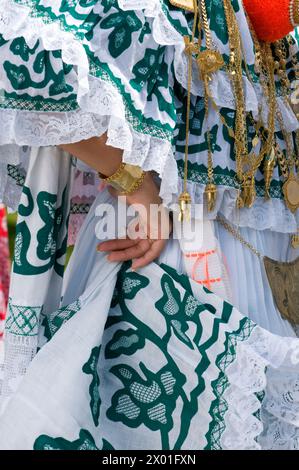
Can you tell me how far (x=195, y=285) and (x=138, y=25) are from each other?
521mm

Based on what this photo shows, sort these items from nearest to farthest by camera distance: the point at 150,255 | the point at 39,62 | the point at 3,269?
1. the point at 39,62
2. the point at 150,255
3. the point at 3,269

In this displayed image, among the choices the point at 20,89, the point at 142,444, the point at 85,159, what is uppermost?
the point at 20,89

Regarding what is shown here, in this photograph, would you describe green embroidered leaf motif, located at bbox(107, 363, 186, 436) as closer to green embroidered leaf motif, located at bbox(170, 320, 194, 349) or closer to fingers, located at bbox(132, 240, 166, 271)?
green embroidered leaf motif, located at bbox(170, 320, 194, 349)

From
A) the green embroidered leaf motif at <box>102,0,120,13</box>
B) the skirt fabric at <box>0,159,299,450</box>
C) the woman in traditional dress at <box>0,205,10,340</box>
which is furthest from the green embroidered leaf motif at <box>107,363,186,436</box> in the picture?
the woman in traditional dress at <box>0,205,10,340</box>

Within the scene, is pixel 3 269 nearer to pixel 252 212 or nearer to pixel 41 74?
pixel 252 212

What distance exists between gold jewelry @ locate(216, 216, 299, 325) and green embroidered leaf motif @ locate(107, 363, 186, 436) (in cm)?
29

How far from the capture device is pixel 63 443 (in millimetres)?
1648

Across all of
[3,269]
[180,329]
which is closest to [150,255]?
[180,329]

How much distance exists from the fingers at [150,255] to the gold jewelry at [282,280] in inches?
5.4

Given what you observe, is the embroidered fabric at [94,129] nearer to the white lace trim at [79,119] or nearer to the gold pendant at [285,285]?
the white lace trim at [79,119]

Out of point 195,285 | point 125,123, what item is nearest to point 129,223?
point 195,285

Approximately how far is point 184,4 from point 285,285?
0.63 m

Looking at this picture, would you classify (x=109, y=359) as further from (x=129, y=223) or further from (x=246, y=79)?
(x=246, y=79)

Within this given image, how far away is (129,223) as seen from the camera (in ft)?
6.10
